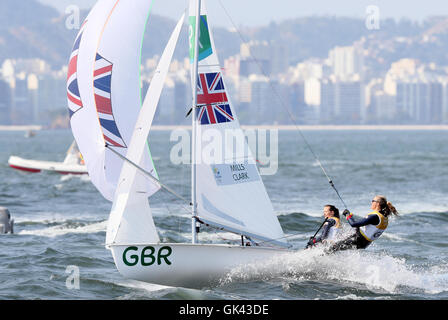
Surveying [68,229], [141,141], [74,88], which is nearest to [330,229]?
[141,141]

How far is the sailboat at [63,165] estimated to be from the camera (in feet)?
119

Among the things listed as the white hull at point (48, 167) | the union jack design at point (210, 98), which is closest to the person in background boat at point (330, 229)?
the union jack design at point (210, 98)

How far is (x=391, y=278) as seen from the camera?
13109 mm

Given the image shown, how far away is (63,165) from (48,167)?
1621mm

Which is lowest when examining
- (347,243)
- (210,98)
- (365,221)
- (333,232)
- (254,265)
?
(254,265)

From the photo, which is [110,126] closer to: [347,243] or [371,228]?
[347,243]

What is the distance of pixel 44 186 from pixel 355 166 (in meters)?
23.6

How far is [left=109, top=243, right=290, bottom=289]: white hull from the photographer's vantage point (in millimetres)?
11828

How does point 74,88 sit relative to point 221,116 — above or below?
above

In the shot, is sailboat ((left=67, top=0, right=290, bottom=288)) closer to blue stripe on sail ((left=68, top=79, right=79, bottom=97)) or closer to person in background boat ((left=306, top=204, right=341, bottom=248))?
blue stripe on sail ((left=68, top=79, right=79, bottom=97))

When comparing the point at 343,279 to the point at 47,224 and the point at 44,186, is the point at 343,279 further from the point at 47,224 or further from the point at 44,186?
the point at 44,186

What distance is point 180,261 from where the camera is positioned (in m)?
11.9
